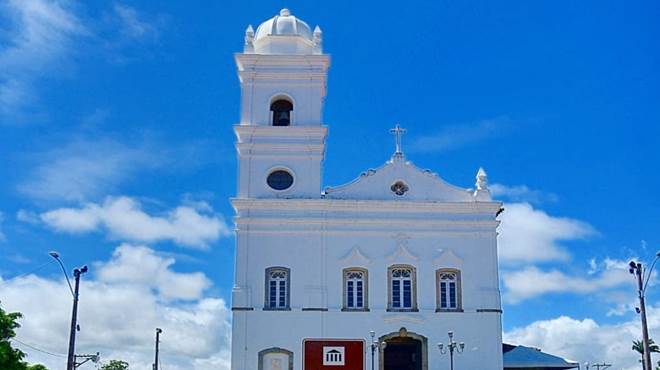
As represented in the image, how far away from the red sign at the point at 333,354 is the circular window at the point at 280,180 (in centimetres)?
646

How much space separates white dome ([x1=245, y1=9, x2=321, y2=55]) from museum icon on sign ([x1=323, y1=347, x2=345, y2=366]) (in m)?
12.7

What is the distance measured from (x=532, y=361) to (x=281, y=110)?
50.4 feet

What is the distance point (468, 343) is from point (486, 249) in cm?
392

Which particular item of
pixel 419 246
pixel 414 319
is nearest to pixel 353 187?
pixel 419 246

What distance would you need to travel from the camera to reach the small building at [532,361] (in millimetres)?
39750

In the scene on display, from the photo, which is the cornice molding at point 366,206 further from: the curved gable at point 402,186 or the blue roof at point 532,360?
the blue roof at point 532,360

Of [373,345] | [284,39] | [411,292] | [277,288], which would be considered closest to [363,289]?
[411,292]

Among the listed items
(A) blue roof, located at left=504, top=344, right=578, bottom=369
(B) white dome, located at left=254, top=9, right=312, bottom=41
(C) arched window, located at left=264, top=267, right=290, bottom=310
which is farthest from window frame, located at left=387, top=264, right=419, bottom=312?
(B) white dome, located at left=254, top=9, right=312, bottom=41

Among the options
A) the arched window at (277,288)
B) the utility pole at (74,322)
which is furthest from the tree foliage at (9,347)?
the arched window at (277,288)

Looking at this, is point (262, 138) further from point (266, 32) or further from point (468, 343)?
point (468, 343)

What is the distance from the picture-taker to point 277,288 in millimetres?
36938

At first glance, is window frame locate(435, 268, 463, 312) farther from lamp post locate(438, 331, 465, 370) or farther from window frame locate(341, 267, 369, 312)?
window frame locate(341, 267, 369, 312)

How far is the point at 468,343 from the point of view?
3653 centimetres

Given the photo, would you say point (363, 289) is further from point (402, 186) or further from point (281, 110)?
point (281, 110)
